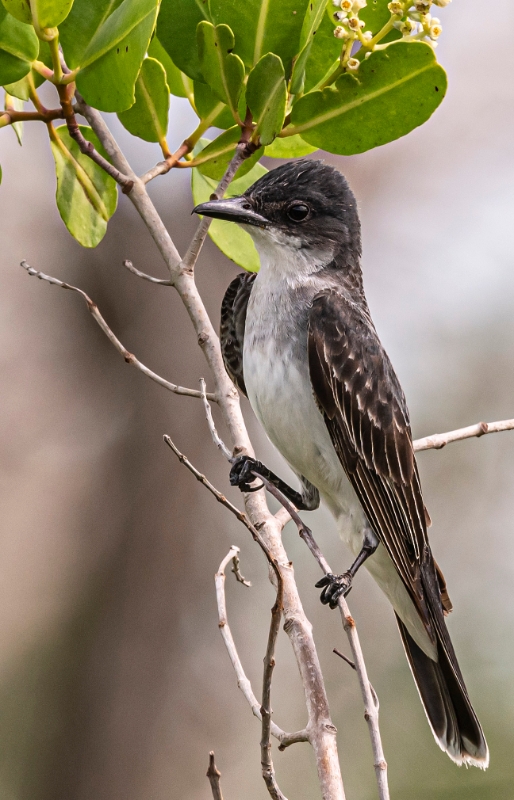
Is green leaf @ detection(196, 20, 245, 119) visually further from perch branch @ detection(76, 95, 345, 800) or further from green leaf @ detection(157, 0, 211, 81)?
perch branch @ detection(76, 95, 345, 800)

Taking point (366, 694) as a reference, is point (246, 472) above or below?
above

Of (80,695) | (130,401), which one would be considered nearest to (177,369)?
(130,401)

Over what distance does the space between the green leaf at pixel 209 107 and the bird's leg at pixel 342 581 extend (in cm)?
133

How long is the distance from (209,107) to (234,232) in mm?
694

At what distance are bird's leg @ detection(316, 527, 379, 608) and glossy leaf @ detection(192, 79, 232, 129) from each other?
4.38ft

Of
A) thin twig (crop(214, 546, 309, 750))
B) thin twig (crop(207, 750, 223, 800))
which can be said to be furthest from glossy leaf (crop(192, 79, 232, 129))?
thin twig (crop(207, 750, 223, 800))

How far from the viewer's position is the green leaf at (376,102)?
6.61ft

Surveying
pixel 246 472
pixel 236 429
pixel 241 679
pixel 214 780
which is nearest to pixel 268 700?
pixel 214 780

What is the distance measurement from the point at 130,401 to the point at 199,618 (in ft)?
6.24

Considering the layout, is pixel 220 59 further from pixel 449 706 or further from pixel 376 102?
pixel 449 706

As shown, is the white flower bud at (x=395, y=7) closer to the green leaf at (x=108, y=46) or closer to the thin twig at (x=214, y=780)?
the green leaf at (x=108, y=46)

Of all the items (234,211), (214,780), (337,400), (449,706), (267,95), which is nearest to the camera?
(214,780)

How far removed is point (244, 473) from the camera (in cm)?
272

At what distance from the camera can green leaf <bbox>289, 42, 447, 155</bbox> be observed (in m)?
2.02
